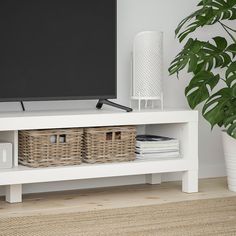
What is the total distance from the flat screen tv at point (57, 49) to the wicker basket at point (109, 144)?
0.25 metres

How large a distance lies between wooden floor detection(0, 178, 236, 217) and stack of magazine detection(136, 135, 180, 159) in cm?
24

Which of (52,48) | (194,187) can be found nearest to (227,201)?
(194,187)

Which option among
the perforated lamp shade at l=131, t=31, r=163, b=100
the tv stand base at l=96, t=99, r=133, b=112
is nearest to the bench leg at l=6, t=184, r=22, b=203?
the tv stand base at l=96, t=99, r=133, b=112

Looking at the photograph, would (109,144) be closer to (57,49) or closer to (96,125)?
(96,125)

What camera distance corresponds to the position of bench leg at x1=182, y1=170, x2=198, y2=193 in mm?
4660

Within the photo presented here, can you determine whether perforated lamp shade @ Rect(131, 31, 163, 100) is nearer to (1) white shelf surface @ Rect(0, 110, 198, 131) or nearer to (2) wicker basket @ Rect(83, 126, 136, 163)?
(1) white shelf surface @ Rect(0, 110, 198, 131)

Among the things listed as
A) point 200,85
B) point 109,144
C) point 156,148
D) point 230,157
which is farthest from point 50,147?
point 230,157

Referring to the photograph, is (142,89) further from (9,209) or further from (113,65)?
(9,209)

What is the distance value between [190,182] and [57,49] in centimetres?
119

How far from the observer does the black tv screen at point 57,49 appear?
14.0ft

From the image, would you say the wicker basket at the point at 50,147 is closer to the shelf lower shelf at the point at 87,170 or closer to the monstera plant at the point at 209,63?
the shelf lower shelf at the point at 87,170

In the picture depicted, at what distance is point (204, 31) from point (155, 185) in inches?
45.9

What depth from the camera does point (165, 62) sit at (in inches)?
199

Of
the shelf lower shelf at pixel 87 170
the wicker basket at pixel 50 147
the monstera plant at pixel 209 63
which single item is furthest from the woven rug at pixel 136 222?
the monstera plant at pixel 209 63
